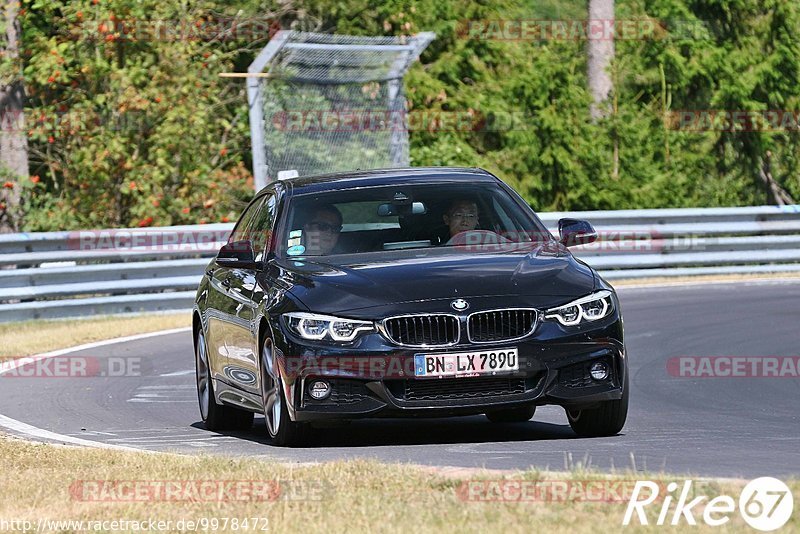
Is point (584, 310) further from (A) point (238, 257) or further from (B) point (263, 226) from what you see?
(B) point (263, 226)

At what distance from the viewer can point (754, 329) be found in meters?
15.9

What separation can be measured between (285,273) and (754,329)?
7672mm

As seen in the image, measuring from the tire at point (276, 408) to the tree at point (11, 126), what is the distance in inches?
609

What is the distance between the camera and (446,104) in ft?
98.6

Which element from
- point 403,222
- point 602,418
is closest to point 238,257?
point 403,222

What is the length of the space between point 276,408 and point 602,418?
1738mm

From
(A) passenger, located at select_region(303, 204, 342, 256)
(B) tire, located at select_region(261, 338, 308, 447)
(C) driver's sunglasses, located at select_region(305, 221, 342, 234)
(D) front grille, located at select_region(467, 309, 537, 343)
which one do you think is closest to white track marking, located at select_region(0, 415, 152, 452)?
(B) tire, located at select_region(261, 338, 308, 447)

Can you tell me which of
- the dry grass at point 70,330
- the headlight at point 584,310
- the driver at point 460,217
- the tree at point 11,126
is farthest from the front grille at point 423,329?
the tree at point 11,126

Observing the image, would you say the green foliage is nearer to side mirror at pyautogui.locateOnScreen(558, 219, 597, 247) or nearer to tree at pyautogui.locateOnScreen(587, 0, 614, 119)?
tree at pyautogui.locateOnScreen(587, 0, 614, 119)

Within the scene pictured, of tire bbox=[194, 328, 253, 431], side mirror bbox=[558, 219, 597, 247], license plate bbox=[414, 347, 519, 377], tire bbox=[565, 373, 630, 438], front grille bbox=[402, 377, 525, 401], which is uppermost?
side mirror bbox=[558, 219, 597, 247]

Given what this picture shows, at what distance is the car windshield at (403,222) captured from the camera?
9812mm

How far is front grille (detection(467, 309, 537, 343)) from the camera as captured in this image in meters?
8.61

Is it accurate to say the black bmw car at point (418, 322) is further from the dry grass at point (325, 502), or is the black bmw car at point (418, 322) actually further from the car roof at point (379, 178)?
the dry grass at point (325, 502)

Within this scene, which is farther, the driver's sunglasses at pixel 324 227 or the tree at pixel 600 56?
the tree at pixel 600 56
